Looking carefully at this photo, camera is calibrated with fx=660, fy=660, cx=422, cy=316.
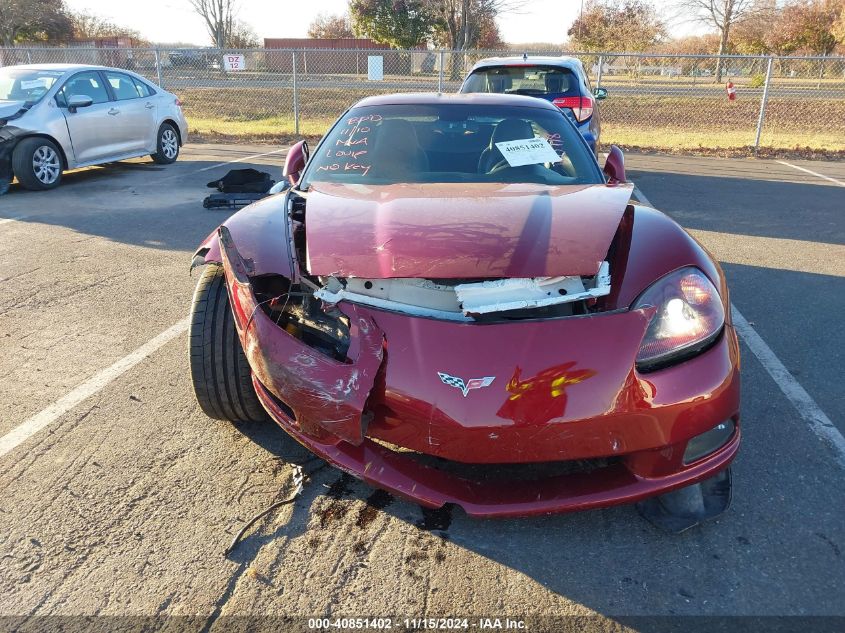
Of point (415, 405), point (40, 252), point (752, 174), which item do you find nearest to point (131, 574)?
point (415, 405)

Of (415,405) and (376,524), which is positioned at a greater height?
(415,405)

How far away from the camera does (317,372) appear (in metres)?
2.13

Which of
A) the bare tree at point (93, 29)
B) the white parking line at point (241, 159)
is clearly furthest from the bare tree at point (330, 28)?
the white parking line at point (241, 159)

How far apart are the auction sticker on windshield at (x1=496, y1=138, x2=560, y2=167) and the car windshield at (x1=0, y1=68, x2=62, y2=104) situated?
293 inches

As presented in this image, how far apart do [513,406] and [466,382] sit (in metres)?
0.16

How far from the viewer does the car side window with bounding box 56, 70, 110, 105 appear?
8.77m

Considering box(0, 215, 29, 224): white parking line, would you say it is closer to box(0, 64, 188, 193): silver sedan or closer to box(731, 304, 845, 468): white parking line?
box(0, 64, 188, 193): silver sedan

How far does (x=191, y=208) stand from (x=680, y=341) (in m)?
6.43

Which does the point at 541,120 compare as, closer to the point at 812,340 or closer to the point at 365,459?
the point at 812,340

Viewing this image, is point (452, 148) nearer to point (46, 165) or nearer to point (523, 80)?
point (523, 80)

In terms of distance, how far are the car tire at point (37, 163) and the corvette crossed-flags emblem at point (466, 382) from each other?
8173 mm

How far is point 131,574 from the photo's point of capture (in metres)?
2.12

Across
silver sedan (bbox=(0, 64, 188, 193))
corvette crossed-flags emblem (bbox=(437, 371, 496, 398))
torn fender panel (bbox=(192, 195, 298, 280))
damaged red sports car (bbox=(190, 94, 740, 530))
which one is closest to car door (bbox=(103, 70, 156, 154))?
silver sedan (bbox=(0, 64, 188, 193))

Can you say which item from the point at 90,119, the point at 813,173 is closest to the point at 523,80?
the point at 813,173
